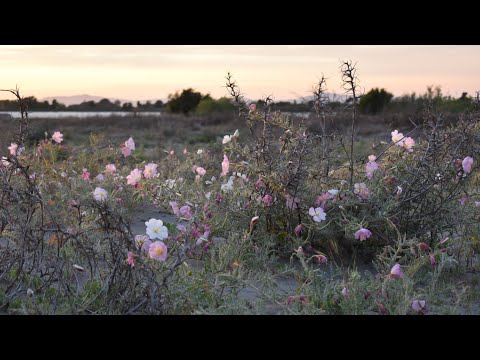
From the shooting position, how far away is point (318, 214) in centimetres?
366

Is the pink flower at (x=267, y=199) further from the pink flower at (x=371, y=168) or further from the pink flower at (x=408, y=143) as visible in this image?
the pink flower at (x=408, y=143)

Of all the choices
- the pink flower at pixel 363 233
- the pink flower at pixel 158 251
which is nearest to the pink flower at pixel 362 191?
the pink flower at pixel 363 233

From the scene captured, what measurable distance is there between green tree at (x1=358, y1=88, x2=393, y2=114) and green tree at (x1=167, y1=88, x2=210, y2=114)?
25.1ft

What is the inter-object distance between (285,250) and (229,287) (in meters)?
0.73

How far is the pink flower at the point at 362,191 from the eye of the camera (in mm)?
3852

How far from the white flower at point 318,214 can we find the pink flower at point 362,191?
33cm

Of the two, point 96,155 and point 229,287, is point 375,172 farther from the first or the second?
point 96,155

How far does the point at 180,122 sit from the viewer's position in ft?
64.7

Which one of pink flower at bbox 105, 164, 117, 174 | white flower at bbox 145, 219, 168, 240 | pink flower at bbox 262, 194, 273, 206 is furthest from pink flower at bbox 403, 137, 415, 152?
pink flower at bbox 105, 164, 117, 174

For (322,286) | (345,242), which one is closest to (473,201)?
(345,242)

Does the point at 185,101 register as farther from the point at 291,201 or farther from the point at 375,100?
the point at 291,201

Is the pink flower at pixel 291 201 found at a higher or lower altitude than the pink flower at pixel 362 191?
lower
